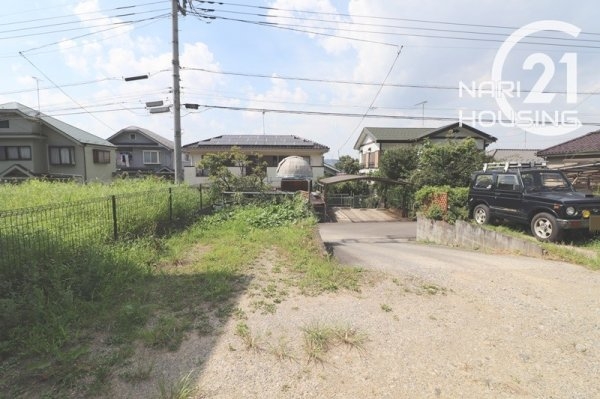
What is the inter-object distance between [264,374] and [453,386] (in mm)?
1430

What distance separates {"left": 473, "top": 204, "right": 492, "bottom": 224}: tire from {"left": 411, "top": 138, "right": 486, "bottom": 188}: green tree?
7294 millimetres

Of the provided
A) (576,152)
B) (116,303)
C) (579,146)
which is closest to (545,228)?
(116,303)

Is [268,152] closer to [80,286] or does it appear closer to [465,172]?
[465,172]

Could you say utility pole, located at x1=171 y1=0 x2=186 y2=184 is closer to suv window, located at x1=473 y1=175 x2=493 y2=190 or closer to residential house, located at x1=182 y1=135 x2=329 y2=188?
suv window, located at x1=473 y1=175 x2=493 y2=190

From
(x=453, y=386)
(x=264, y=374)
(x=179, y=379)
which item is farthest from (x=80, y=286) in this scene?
(x=453, y=386)

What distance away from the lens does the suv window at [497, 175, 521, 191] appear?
27.5ft

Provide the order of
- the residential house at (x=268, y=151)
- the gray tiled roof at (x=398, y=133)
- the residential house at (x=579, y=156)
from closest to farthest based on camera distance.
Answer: the residential house at (x=579, y=156) → the residential house at (x=268, y=151) → the gray tiled roof at (x=398, y=133)

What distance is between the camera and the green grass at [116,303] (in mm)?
2535

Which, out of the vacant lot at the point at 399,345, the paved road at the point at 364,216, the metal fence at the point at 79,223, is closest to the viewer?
the vacant lot at the point at 399,345

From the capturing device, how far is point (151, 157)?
31.3 meters

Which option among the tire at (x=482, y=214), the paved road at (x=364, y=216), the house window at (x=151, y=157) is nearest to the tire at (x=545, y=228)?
the tire at (x=482, y=214)

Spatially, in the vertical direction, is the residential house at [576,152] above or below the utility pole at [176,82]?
below

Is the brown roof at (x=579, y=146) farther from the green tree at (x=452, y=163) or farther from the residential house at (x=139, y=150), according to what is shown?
the residential house at (x=139, y=150)

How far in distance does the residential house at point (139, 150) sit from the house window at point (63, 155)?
23.5 ft
